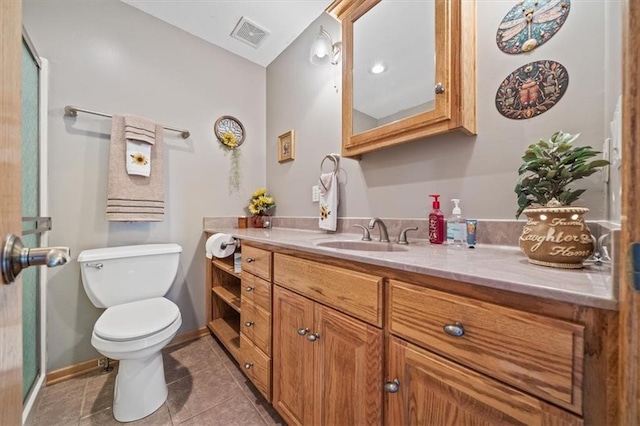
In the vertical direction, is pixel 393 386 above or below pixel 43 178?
below

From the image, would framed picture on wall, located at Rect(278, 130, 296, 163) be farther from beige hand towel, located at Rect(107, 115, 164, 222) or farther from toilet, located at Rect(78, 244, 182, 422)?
toilet, located at Rect(78, 244, 182, 422)

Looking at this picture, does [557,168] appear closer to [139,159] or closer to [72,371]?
[139,159]

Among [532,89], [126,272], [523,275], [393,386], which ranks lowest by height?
[393,386]

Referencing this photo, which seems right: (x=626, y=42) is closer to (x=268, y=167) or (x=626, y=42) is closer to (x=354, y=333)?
(x=354, y=333)

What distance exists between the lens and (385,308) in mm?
→ 667

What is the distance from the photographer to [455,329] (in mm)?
518

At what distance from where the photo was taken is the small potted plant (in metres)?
0.57

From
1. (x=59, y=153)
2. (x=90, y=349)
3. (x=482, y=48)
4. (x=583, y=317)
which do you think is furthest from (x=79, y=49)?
(x=583, y=317)

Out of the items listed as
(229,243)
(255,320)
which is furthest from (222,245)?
(255,320)

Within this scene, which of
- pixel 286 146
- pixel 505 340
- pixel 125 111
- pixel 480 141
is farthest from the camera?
pixel 286 146

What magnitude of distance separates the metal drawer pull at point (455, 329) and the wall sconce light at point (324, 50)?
1614mm

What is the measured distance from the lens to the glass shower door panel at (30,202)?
1.12 m

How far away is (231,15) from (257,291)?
1.91m

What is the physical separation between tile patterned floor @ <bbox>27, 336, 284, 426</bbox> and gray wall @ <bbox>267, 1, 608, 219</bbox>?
45.2 inches
